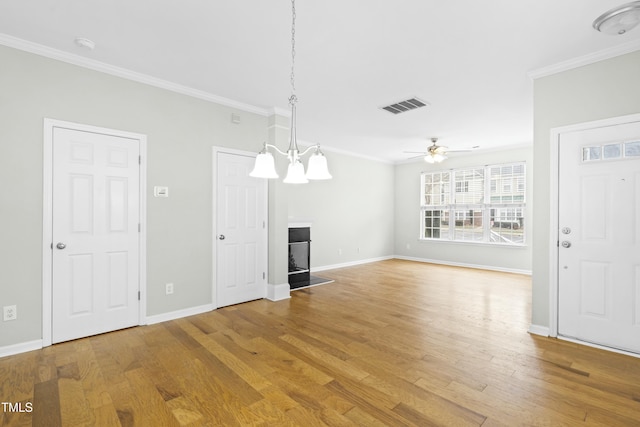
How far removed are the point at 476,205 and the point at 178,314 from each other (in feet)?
22.4

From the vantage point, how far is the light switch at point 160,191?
3.53 meters

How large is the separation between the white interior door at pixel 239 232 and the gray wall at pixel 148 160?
0.54ft

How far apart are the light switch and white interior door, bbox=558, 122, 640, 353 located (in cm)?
444

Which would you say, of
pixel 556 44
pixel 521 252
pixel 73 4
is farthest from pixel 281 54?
pixel 521 252

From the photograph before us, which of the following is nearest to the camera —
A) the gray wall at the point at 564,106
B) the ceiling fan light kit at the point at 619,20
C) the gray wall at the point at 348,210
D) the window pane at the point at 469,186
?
the ceiling fan light kit at the point at 619,20

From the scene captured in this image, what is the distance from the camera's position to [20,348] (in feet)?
8.96

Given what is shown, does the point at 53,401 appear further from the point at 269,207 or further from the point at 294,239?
the point at 294,239

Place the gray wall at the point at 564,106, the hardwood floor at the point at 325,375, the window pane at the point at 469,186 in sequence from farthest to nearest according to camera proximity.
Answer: the window pane at the point at 469,186, the gray wall at the point at 564,106, the hardwood floor at the point at 325,375

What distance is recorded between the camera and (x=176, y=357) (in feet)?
8.79

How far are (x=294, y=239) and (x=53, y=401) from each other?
3653mm

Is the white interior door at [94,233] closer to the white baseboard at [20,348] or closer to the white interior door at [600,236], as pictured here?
the white baseboard at [20,348]

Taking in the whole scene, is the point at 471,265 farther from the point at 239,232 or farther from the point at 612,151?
the point at 239,232

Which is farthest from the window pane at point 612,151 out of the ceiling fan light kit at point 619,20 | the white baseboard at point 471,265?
the white baseboard at point 471,265

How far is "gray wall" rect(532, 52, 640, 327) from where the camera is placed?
2793 millimetres
